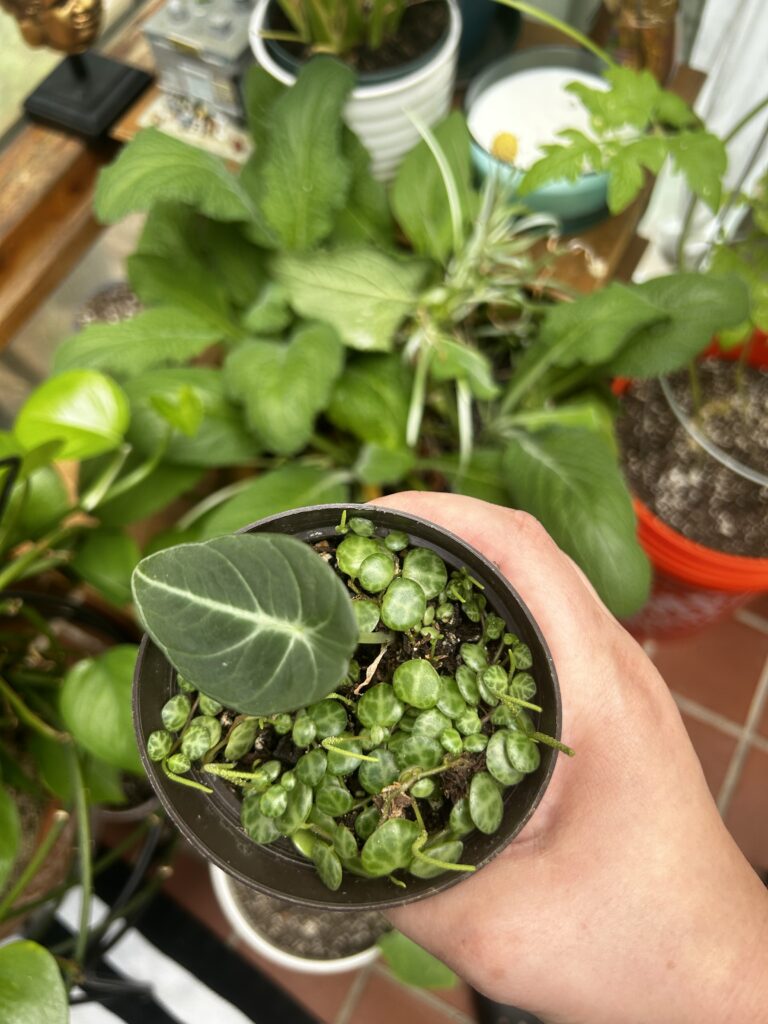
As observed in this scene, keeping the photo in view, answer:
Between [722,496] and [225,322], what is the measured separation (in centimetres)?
66

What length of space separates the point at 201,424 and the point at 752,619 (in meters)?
1.03

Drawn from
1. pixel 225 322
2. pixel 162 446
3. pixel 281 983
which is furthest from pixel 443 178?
pixel 281 983

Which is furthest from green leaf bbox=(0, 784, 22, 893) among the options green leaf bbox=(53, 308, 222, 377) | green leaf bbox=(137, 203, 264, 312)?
green leaf bbox=(137, 203, 264, 312)

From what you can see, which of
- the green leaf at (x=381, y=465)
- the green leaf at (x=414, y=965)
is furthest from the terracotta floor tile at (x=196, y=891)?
the green leaf at (x=381, y=465)

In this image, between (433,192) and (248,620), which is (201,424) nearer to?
(433,192)

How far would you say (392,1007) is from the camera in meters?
1.16

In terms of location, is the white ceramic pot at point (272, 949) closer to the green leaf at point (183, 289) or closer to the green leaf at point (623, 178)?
the green leaf at point (183, 289)

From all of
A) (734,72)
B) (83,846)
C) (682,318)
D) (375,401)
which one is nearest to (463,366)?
(375,401)

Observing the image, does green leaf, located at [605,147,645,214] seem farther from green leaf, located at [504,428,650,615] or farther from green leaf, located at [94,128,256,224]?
green leaf, located at [94,128,256,224]

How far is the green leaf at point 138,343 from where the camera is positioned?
0.81 metres

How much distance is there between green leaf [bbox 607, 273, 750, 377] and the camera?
737 millimetres

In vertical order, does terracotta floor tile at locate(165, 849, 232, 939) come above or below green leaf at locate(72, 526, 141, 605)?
below

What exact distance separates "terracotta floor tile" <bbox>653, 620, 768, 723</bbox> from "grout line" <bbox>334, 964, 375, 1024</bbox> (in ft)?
2.20

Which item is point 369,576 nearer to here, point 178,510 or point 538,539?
point 538,539
